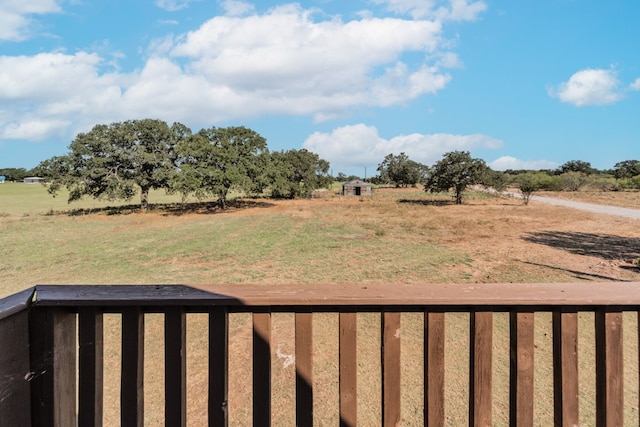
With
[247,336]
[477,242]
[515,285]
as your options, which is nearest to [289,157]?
[477,242]

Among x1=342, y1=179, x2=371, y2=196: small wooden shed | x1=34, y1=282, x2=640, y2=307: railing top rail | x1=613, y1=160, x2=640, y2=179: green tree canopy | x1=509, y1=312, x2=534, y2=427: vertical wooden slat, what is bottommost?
x1=509, y1=312, x2=534, y2=427: vertical wooden slat

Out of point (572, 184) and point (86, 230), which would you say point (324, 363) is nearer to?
point (86, 230)

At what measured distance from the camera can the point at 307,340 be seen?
1.10 metres

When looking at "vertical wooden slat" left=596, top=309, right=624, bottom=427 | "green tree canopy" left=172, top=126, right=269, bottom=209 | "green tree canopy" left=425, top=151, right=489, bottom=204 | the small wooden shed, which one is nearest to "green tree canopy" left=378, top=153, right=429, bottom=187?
the small wooden shed

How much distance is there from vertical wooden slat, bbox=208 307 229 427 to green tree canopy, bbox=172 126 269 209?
19771mm

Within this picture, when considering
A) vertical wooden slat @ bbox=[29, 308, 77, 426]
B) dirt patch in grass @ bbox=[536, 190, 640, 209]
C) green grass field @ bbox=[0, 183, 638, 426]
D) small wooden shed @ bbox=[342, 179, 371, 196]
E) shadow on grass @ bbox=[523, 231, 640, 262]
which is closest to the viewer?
vertical wooden slat @ bbox=[29, 308, 77, 426]

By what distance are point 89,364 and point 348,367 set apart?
2.72ft

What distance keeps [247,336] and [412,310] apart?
3.22m

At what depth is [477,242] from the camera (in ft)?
34.2

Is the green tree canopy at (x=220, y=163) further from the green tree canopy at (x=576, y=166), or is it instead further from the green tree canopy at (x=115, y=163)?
the green tree canopy at (x=576, y=166)

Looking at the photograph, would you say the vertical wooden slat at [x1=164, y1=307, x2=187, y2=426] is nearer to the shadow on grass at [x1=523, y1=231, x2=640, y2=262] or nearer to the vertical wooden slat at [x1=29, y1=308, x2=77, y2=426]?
the vertical wooden slat at [x1=29, y1=308, x2=77, y2=426]

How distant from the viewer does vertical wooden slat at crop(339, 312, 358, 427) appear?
108 centimetres

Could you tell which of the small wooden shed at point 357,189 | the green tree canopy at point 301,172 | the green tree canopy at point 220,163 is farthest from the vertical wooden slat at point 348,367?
the small wooden shed at point 357,189

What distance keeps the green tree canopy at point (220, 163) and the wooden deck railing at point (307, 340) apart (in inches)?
774
